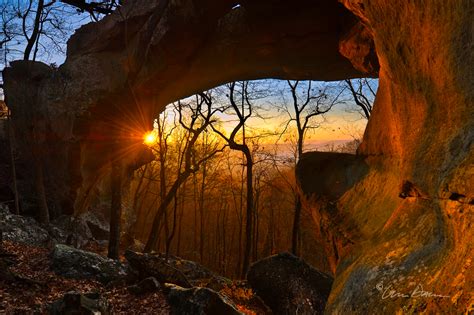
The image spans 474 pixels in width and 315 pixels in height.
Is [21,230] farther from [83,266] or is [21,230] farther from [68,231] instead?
[83,266]

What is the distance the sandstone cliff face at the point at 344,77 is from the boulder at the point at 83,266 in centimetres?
617

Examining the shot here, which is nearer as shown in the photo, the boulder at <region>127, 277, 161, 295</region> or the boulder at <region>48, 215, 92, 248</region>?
the boulder at <region>127, 277, 161, 295</region>

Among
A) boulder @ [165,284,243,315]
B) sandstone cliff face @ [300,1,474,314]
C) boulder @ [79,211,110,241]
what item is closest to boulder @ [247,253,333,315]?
boulder @ [165,284,243,315]

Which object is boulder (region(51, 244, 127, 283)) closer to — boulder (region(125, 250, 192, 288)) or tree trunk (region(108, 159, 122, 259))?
boulder (region(125, 250, 192, 288))

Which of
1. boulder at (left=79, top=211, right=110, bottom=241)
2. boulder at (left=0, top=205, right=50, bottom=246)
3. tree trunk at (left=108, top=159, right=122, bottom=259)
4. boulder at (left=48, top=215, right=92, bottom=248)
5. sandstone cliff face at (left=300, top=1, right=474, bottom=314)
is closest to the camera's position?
sandstone cliff face at (left=300, top=1, right=474, bottom=314)

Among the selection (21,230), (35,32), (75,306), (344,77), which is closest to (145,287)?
(75,306)

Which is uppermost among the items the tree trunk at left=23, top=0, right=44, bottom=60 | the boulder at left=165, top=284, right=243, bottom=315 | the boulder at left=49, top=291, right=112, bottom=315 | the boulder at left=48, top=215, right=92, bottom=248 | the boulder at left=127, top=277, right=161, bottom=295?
the tree trunk at left=23, top=0, right=44, bottom=60

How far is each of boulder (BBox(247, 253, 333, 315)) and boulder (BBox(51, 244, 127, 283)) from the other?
4.56 meters

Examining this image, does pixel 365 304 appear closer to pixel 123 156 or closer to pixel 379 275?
pixel 379 275

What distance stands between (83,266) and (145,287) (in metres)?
2.28

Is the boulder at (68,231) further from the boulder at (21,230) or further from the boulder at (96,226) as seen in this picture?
the boulder at (96,226)

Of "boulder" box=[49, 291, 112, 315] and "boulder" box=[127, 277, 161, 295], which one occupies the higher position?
"boulder" box=[49, 291, 112, 315]

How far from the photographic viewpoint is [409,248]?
160 inches

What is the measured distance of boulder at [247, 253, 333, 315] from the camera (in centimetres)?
1020
